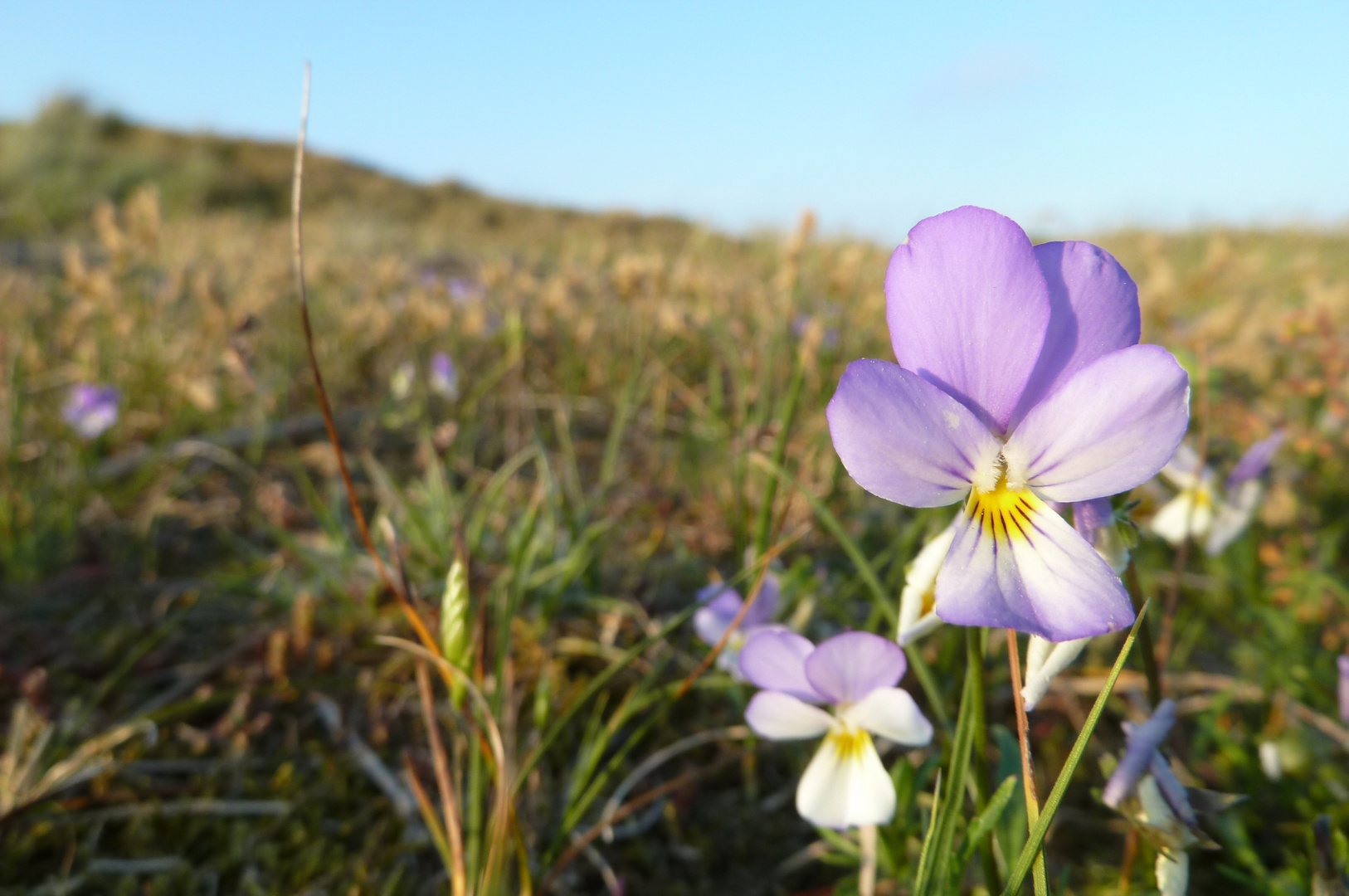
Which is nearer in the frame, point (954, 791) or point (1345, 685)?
point (954, 791)

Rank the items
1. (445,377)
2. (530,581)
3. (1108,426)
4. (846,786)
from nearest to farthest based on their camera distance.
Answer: (1108,426) < (846,786) < (530,581) < (445,377)

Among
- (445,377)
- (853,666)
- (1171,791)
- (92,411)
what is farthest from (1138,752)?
(92,411)

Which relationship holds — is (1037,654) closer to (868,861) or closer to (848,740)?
(848,740)

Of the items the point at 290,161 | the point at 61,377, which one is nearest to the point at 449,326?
the point at 61,377

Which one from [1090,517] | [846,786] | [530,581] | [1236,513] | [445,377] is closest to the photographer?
[1090,517]

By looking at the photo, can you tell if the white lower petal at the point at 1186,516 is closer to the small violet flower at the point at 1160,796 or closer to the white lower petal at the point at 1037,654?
the small violet flower at the point at 1160,796
